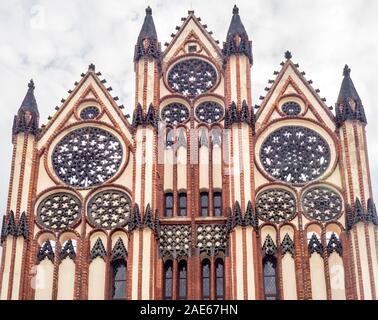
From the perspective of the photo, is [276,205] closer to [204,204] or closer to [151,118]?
[204,204]

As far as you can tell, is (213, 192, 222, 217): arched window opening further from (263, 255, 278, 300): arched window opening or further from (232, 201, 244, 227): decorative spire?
(263, 255, 278, 300): arched window opening

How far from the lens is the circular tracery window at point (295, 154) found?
1251 inches

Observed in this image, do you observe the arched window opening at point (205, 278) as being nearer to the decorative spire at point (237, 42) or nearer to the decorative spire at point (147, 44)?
the decorative spire at point (237, 42)

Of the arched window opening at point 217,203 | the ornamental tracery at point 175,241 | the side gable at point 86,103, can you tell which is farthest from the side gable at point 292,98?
the side gable at point 86,103

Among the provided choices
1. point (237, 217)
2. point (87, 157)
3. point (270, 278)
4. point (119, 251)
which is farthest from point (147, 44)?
point (270, 278)

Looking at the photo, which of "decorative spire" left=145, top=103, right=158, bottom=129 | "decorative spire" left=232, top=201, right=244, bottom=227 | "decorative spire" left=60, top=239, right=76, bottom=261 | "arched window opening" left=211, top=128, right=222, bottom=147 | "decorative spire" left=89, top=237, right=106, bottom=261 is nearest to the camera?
"decorative spire" left=232, top=201, right=244, bottom=227

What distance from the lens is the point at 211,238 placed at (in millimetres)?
30469

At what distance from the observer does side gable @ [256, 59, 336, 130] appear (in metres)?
33.1

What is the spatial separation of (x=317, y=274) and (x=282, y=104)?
7.43 m

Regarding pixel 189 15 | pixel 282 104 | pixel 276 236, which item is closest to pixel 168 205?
pixel 276 236

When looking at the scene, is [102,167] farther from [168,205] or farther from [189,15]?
[189,15]

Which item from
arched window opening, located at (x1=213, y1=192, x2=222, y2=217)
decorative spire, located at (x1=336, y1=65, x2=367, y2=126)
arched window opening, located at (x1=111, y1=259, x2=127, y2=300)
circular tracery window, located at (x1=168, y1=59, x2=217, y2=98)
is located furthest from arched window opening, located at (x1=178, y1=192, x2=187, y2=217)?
decorative spire, located at (x1=336, y1=65, x2=367, y2=126)

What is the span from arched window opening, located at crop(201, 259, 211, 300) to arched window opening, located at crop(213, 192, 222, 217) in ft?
6.61
